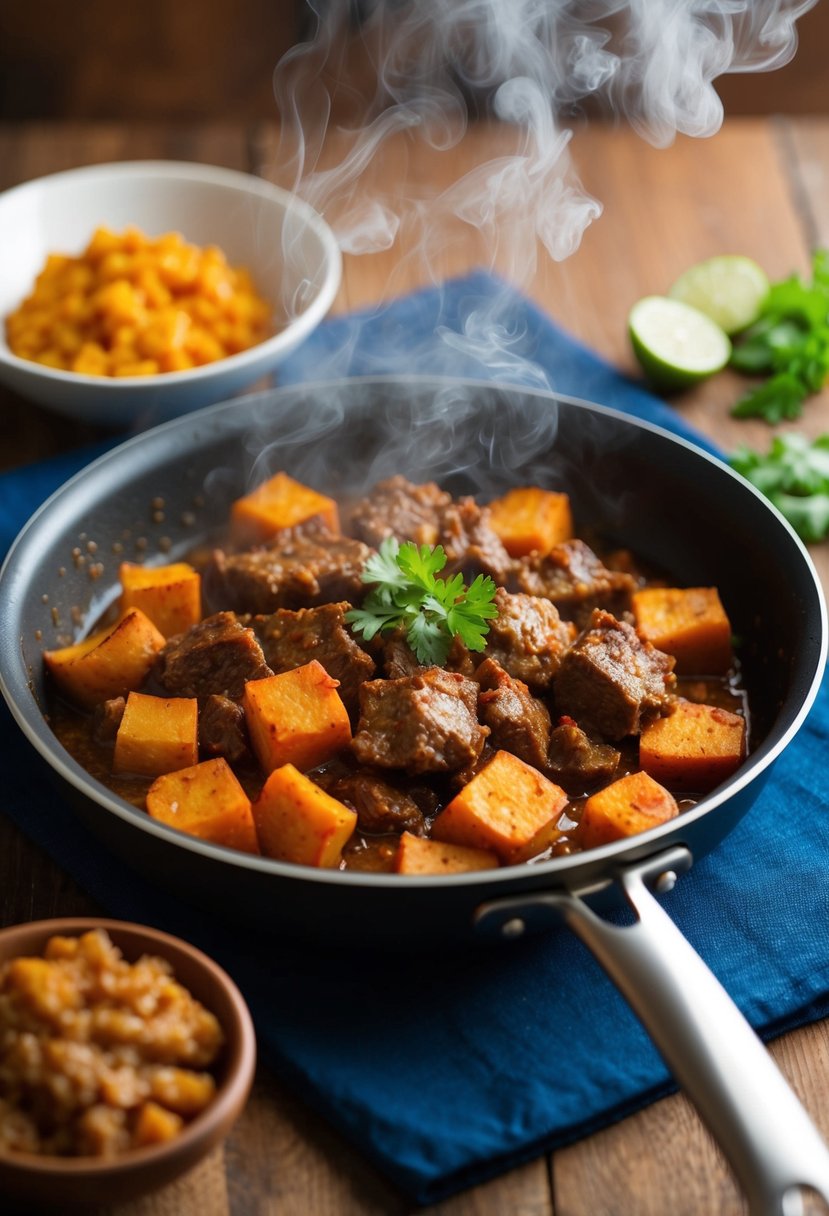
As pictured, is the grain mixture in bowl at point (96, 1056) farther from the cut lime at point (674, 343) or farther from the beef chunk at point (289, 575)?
the cut lime at point (674, 343)

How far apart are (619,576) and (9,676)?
163 centimetres

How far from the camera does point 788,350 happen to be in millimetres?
4691

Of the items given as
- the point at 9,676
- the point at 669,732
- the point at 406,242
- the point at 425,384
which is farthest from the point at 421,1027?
the point at 406,242

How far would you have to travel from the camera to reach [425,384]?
3.89m

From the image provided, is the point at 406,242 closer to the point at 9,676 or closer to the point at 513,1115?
the point at 9,676

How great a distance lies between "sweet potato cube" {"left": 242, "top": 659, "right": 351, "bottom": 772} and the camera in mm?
2908

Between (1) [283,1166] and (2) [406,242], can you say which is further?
(2) [406,242]

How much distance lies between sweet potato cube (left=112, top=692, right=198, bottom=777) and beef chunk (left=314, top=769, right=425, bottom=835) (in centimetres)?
35

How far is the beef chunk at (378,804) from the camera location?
282 centimetres

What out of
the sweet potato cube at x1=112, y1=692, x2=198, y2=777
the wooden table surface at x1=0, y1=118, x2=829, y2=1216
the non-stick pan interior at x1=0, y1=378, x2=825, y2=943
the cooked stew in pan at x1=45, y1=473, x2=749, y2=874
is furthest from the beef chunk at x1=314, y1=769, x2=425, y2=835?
the non-stick pan interior at x1=0, y1=378, x2=825, y2=943

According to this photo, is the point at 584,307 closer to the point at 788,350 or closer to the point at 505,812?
the point at 788,350

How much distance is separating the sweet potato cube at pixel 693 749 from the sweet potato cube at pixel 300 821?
762mm

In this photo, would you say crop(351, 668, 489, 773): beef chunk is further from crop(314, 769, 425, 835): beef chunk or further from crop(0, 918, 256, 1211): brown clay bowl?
crop(0, 918, 256, 1211): brown clay bowl

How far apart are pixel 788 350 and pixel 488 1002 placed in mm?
2958
